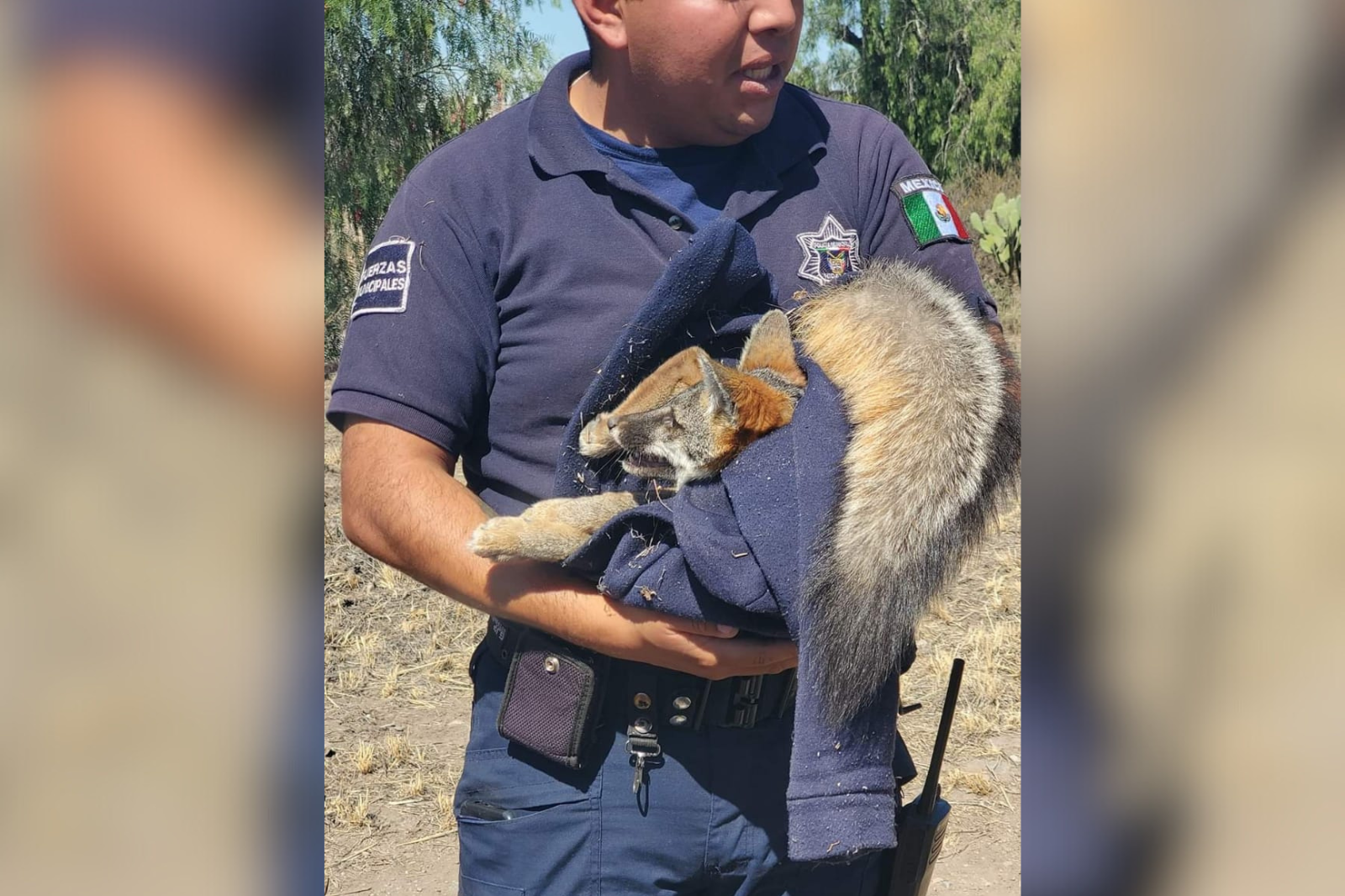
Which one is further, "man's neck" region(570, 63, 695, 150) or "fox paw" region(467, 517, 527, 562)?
"man's neck" region(570, 63, 695, 150)

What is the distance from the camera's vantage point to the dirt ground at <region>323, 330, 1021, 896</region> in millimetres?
5234

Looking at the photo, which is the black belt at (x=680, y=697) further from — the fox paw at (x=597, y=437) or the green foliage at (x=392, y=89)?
the green foliage at (x=392, y=89)

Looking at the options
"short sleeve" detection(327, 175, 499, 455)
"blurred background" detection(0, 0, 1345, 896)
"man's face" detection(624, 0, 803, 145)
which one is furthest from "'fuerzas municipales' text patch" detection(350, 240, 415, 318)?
"blurred background" detection(0, 0, 1345, 896)

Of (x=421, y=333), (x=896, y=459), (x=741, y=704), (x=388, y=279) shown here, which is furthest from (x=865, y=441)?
(x=388, y=279)

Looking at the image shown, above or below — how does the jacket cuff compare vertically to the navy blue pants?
above

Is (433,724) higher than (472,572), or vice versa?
(472,572)

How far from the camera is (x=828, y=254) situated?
2525 mm

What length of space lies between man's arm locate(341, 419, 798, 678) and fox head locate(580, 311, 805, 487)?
0.29m

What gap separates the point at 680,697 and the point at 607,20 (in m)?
1.44

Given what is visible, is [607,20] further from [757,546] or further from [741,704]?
[741,704]

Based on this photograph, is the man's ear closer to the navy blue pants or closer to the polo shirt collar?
the polo shirt collar

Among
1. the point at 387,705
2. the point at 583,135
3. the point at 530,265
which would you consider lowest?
the point at 387,705
